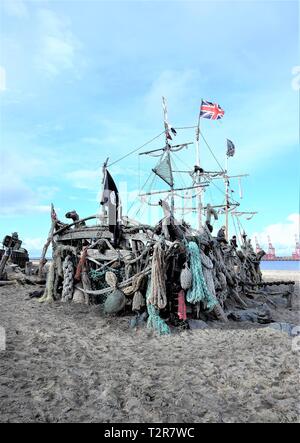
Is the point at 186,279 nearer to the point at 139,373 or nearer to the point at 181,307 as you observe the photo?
the point at 181,307

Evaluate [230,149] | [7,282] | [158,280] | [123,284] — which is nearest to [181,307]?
[158,280]

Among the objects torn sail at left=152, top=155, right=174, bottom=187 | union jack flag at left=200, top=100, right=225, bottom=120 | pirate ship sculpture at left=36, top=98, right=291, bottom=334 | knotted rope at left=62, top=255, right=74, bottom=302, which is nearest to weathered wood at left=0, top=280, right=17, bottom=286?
pirate ship sculpture at left=36, top=98, right=291, bottom=334

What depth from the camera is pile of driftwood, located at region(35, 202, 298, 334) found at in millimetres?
8617

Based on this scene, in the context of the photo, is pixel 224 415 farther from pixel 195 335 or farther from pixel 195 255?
pixel 195 255

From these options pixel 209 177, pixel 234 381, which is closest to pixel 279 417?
pixel 234 381

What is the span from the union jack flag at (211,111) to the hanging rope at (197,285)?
2122 centimetres

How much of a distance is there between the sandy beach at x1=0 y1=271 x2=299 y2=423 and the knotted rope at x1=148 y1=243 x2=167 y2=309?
0.78m

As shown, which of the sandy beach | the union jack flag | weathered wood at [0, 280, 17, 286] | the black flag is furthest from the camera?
the union jack flag

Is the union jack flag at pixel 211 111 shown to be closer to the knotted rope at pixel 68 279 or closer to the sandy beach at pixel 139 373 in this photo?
the knotted rope at pixel 68 279

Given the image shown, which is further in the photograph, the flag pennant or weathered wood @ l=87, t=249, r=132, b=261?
the flag pennant

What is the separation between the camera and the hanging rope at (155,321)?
7928 millimetres

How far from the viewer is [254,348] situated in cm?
681

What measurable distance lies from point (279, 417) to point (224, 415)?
70cm

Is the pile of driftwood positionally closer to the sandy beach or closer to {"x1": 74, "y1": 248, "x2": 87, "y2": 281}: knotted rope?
{"x1": 74, "y1": 248, "x2": 87, "y2": 281}: knotted rope
